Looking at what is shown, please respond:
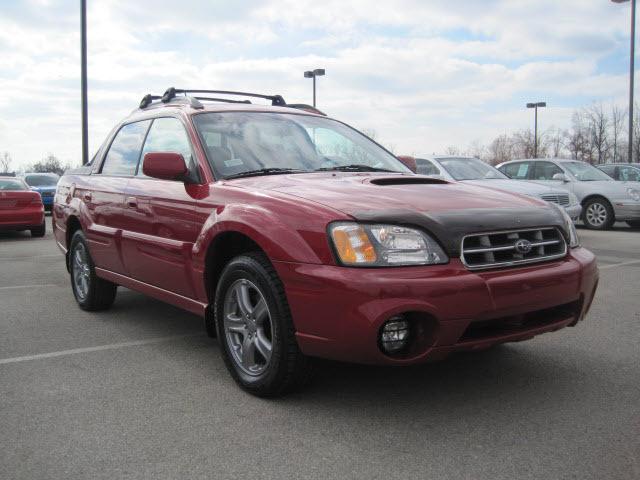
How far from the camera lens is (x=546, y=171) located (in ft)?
44.4

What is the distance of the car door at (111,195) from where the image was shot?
4.80m

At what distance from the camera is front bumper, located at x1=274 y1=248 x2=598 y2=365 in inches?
111

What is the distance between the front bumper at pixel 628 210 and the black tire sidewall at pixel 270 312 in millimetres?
11961

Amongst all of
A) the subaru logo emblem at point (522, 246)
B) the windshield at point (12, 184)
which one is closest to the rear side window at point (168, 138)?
the subaru logo emblem at point (522, 246)

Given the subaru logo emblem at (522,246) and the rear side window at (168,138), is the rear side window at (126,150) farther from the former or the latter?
the subaru logo emblem at (522,246)

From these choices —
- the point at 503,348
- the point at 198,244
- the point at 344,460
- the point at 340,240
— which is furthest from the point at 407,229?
the point at 503,348

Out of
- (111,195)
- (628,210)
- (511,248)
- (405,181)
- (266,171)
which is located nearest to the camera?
(511,248)

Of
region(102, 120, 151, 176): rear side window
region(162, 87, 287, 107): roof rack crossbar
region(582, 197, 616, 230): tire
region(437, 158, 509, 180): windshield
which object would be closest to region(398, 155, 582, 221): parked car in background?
region(437, 158, 509, 180): windshield

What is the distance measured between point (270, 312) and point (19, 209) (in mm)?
11383

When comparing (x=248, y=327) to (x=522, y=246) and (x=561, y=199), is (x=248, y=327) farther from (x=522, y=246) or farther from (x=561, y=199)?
(x=561, y=199)

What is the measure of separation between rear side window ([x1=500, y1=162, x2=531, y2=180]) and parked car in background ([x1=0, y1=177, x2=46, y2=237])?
31.9 feet

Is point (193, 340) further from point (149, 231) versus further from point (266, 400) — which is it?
point (266, 400)

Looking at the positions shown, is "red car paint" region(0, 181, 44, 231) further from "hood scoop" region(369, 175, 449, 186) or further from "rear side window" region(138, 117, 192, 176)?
"hood scoop" region(369, 175, 449, 186)

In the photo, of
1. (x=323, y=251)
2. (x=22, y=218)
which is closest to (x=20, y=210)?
(x=22, y=218)
